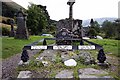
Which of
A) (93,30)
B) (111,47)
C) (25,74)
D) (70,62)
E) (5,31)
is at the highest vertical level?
(93,30)

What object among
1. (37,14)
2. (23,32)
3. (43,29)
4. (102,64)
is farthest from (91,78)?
(43,29)

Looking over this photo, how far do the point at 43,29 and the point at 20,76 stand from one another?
1662 inches

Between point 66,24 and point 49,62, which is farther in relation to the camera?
point 66,24

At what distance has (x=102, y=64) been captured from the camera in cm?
615

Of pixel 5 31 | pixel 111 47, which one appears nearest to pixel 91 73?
pixel 111 47

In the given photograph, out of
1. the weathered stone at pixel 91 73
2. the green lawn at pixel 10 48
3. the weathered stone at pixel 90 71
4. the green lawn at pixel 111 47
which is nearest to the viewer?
the weathered stone at pixel 91 73

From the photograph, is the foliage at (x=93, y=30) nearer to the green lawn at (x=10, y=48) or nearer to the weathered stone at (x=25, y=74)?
the green lawn at (x=10, y=48)

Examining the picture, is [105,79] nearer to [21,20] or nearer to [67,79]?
[67,79]

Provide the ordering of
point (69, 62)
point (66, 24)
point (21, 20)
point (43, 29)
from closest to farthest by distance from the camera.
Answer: point (69, 62) → point (66, 24) → point (21, 20) → point (43, 29)

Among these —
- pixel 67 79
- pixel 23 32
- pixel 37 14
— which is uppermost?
pixel 37 14

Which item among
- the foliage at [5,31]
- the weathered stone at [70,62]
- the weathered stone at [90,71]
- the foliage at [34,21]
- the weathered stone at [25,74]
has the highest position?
the foliage at [34,21]

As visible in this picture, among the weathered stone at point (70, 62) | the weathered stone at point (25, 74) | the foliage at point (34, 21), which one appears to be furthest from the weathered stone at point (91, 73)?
the foliage at point (34, 21)

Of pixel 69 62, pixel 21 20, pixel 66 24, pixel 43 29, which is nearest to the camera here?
pixel 69 62

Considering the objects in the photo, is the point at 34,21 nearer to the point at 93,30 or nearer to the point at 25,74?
the point at 93,30
